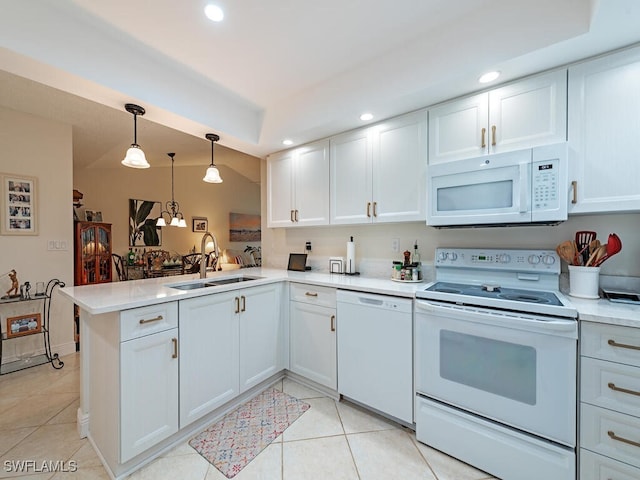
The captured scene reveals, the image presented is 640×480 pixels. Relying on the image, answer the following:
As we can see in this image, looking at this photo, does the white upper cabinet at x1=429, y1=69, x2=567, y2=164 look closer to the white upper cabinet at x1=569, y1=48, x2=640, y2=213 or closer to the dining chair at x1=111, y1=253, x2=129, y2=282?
the white upper cabinet at x1=569, y1=48, x2=640, y2=213

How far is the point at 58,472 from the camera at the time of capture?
1.44 metres

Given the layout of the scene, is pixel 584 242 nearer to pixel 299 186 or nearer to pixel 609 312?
pixel 609 312

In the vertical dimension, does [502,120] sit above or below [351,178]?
above

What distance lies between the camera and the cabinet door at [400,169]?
2.01 meters

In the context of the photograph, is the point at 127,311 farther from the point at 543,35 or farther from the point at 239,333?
the point at 543,35

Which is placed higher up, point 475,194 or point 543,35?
point 543,35

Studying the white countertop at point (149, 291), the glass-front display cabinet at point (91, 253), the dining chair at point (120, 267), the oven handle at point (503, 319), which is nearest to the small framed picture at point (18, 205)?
the glass-front display cabinet at point (91, 253)

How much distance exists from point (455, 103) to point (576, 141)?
0.73 metres

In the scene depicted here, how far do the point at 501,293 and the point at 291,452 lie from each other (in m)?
1.60

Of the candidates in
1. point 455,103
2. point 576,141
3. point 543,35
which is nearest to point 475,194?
point 576,141

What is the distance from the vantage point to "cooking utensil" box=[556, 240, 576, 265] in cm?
160

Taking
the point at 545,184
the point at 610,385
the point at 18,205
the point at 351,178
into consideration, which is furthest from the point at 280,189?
the point at 610,385

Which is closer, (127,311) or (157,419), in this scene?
(127,311)

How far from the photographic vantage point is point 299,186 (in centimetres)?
279
